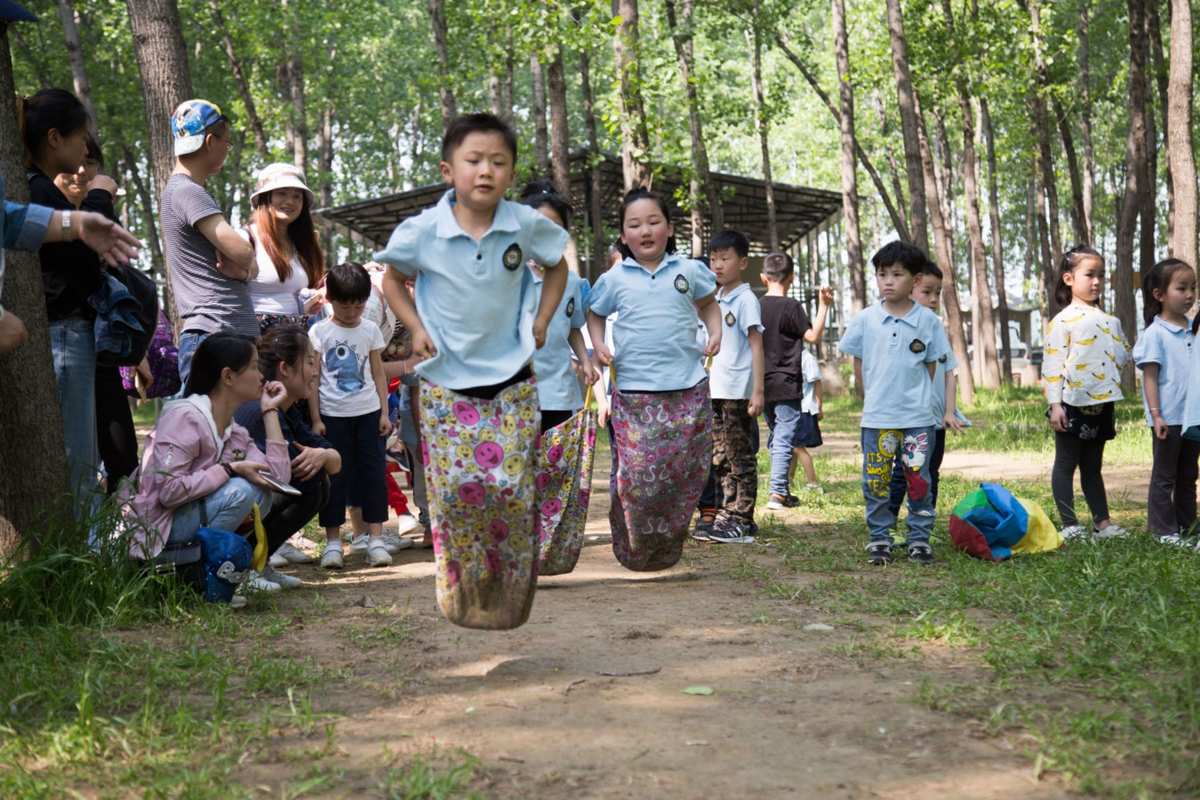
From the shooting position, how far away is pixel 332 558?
7.03 metres

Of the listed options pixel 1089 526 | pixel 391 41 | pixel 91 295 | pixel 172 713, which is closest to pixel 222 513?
pixel 91 295

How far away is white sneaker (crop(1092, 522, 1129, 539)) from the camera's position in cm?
729

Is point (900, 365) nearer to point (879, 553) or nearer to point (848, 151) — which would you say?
point (879, 553)

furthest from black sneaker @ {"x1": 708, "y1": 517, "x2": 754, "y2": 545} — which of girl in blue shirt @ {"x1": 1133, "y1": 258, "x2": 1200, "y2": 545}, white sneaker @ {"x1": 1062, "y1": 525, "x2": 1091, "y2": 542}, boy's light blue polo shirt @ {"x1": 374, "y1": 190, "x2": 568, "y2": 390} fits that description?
boy's light blue polo shirt @ {"x1": 374, "y1": 190, "x2": 568, "y2": 390}

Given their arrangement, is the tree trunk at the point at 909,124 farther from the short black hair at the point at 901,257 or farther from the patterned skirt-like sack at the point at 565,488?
the patterned skirt-like sack at the point at 565,488

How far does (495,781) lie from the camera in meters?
3.35

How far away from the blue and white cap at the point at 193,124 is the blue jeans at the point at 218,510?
1.73 metres

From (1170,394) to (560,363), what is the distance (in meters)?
3.54

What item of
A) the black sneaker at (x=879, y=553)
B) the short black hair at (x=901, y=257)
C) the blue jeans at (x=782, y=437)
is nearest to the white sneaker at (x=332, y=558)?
the black sneaker at (x=879, y=553)

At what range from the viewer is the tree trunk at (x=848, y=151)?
2292 centimetres

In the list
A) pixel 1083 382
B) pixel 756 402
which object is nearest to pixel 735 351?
pixel 756 402

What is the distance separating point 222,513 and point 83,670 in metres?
1.42

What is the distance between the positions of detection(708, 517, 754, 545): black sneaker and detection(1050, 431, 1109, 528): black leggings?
194 centimetres

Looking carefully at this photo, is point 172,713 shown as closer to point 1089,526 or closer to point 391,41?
point 1089,526
